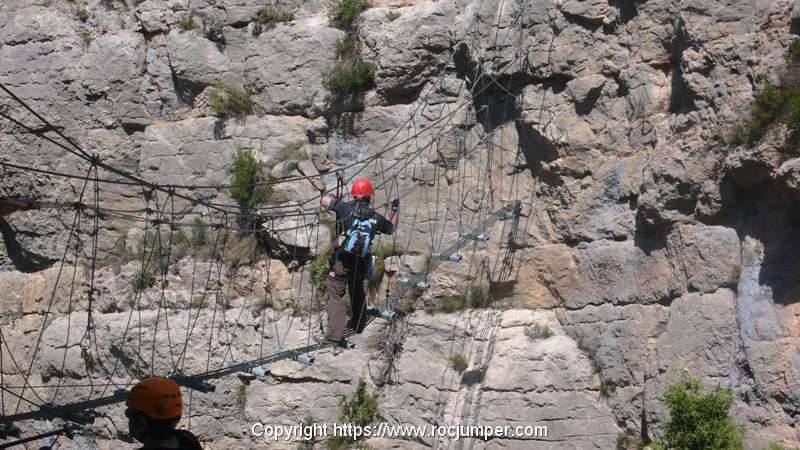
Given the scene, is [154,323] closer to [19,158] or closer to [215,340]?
[215,340]

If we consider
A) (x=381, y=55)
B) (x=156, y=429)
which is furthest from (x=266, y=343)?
(x=156, y=429)

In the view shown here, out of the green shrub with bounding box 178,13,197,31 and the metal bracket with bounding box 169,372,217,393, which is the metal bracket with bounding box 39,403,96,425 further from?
the green shrub with bounding box 178,13,197,31

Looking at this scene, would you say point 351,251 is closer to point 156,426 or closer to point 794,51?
point 794,51

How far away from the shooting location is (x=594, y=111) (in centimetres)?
805

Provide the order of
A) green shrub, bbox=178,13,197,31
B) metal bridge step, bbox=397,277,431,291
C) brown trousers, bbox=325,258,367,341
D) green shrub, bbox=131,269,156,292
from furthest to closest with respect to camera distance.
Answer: green shrub, bbox=178,13,197,31, green shrub, bbox=131,269,156,292, metal bridge step, bbox=397,277,431,291, brown trousers, bbox=325,258,367,341

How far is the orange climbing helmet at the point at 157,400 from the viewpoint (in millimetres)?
2971

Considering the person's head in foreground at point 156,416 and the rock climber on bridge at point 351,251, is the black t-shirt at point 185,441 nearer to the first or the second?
the person's head in foreground at point 156,416

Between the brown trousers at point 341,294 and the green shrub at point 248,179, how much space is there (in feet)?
8.57

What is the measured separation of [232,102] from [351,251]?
11.1ft

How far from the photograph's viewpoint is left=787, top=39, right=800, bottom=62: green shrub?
6.61 meters

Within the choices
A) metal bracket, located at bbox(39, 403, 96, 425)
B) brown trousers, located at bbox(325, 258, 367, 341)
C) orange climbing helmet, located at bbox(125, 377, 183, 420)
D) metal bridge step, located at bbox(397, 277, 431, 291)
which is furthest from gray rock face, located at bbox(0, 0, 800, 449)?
orange climbing helmet, located at bbox(125, 377, 183, 420)

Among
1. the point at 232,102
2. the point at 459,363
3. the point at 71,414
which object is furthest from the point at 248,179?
the point at 71,414

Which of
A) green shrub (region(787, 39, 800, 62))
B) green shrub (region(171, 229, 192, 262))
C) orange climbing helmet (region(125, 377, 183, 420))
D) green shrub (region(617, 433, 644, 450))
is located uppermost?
green shrub (region(787, 39, 800, 62))

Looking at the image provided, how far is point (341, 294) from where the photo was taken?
679 cm
